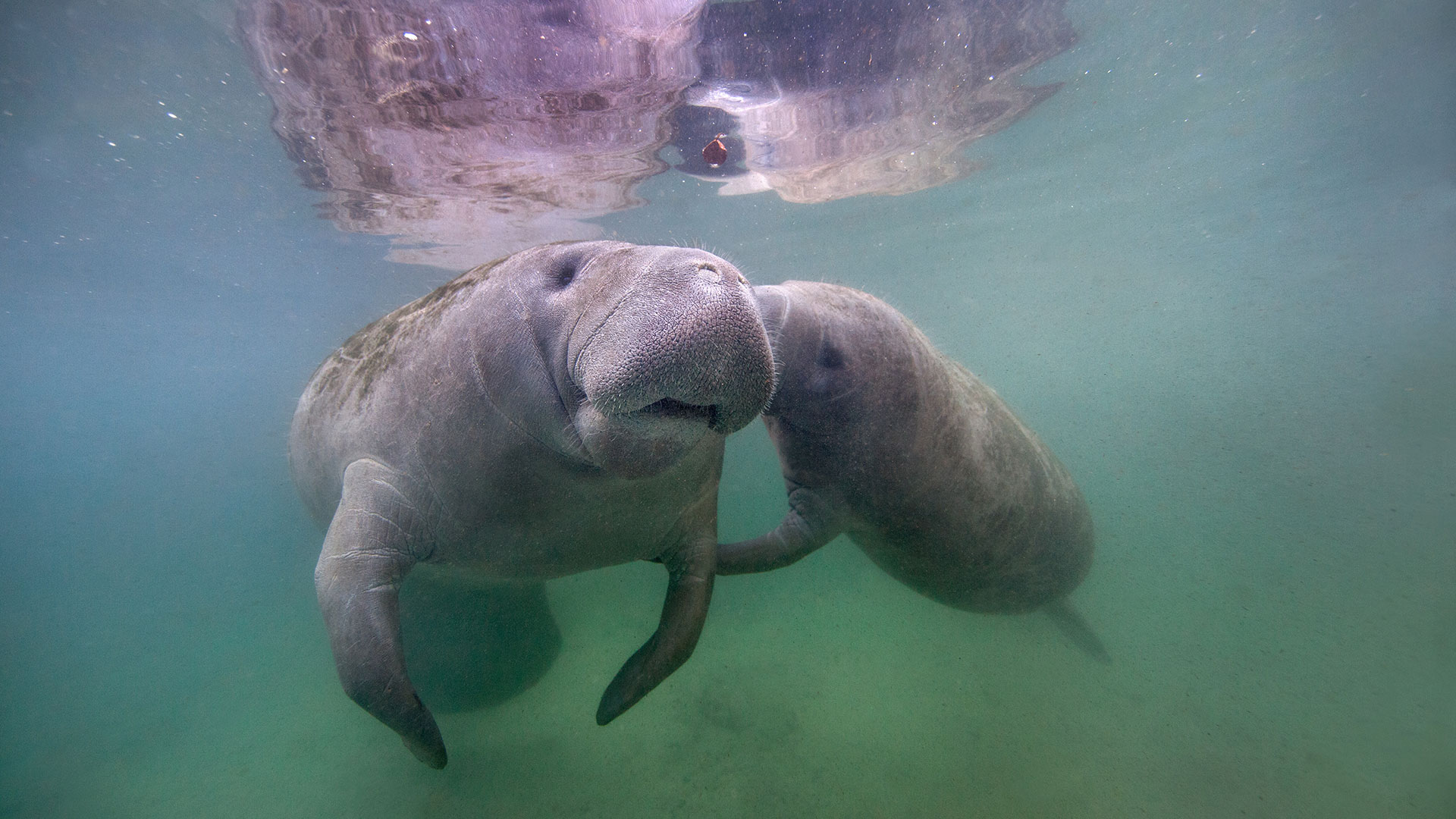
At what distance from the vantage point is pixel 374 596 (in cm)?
217

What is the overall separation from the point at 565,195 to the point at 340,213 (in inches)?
185

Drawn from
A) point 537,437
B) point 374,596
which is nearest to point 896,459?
point 537,437

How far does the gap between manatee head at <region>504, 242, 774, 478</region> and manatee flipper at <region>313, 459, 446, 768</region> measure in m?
1.09

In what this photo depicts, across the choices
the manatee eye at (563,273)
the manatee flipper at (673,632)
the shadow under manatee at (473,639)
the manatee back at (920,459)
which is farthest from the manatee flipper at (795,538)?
the manatee eye at (563,273)

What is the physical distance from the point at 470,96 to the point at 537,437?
710 centimetres

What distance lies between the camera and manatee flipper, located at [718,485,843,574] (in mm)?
3232

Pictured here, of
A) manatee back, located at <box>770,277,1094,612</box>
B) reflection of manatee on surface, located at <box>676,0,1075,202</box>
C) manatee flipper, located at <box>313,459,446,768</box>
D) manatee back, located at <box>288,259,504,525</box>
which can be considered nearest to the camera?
manatee flipper, located at <box>313,459,446,768</box>

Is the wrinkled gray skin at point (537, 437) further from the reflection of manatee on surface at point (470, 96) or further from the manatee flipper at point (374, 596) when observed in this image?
the reflection of manatee on surface at point (470, 96)

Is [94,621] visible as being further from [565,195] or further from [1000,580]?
[1000,580]

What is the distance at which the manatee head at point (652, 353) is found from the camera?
1.26 metres

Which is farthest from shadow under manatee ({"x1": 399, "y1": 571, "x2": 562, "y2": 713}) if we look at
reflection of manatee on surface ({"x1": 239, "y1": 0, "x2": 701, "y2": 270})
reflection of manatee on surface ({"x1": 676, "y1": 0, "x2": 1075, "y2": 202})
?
reflection of manatee on surface ({"x1": 676, "y1": 0, "x2": 1075, "y2": 202})

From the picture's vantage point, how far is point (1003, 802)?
14.8 ft

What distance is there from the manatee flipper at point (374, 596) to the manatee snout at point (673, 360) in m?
1.28

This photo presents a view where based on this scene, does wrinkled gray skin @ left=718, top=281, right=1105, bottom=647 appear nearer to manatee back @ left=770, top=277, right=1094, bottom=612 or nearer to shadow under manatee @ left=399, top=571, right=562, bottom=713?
manatee back @ left=770, top=277, right=1094, bottom=612
